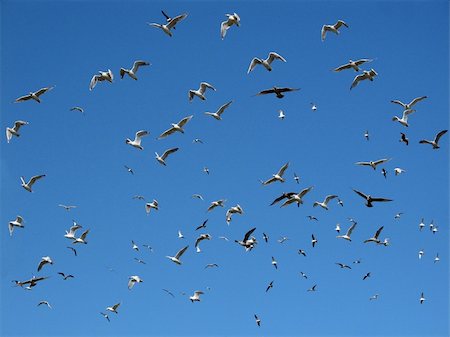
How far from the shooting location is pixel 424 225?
1692 inches

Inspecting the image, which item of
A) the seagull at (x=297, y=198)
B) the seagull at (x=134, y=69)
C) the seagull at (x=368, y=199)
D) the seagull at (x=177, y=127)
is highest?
the seagull at (x=134, y=69)

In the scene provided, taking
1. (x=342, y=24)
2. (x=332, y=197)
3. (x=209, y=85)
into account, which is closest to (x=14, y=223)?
(x=209, y=85)

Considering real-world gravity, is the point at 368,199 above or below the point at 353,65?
below

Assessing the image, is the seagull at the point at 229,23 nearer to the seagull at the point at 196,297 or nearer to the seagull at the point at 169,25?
the seagull at the point at 169,25

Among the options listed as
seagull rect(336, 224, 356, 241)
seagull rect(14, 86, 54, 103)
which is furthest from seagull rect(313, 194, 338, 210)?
seagull rect(14, 86, 54, 103)

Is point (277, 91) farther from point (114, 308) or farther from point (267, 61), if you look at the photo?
point (114, 308)

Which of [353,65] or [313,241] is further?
[313,241]

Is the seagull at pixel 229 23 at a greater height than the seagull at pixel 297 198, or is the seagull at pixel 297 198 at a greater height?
the seagull at pixel 229 23

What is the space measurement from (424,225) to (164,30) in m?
19.3

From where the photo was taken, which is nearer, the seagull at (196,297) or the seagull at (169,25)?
the seagull at (169,25)

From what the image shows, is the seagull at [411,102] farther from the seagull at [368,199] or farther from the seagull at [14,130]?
the seagull at [14,130]

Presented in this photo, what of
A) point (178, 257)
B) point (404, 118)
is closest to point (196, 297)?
point (178, 257)

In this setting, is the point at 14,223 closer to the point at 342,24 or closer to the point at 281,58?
the point at 281,58

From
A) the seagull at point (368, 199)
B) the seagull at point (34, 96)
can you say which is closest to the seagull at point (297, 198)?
the seagull at point (368, 199)
